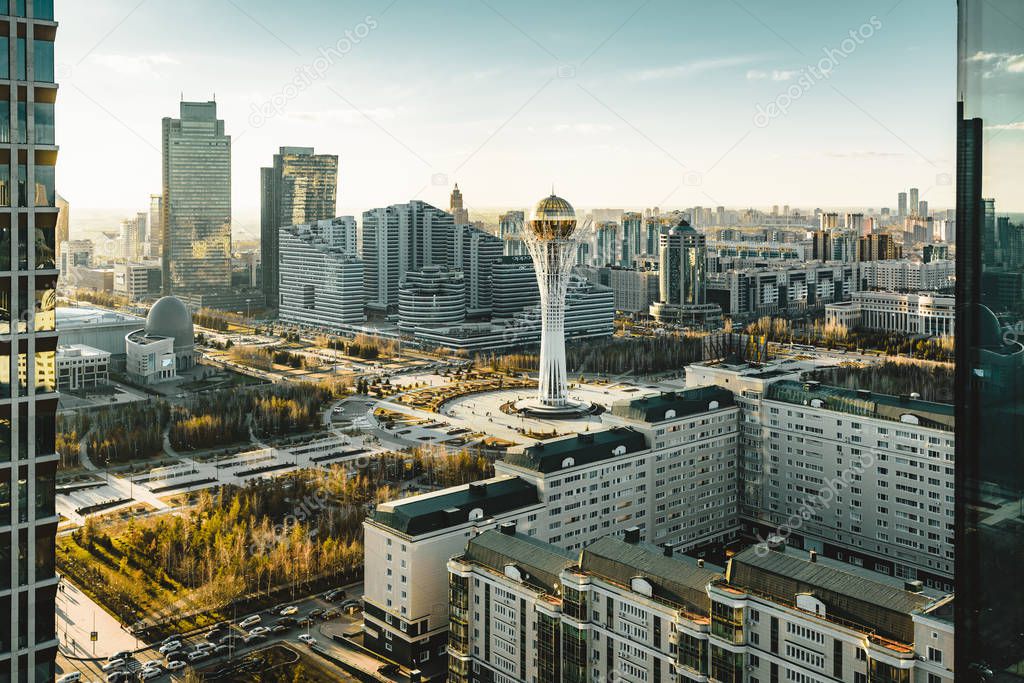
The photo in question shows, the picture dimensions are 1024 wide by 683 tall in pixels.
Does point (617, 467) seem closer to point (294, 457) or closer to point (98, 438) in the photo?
point (294, 457)

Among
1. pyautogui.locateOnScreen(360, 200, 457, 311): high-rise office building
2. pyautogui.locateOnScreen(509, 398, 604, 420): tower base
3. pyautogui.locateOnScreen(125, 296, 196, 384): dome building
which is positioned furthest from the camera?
pyautogui.locateOnScreen(360, 200, 457, 311): high-rise office building

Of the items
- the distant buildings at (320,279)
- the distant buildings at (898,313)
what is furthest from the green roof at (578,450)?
the distant buildings at (320,279)

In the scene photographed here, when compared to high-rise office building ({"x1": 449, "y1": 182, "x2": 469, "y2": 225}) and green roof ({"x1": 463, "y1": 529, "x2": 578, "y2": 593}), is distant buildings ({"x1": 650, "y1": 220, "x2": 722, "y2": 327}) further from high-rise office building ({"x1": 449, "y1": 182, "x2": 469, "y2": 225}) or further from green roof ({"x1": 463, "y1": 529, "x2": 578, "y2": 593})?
green roof ({"x1": 463, "y1": 529, "x2": 578, "y2": 593})

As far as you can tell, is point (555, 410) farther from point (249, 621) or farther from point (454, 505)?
point (249, 621)

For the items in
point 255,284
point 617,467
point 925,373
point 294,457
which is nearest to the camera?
point 617,467

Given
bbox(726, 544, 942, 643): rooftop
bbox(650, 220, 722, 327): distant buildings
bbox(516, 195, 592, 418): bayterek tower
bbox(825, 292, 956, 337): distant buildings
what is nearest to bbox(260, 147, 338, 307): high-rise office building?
bbox(650, 220, 722, 327): distant buildings

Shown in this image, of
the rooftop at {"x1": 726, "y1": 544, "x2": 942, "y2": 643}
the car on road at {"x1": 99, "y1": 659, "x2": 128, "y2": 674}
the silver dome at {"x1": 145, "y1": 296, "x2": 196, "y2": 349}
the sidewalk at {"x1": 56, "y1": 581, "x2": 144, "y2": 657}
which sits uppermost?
the silver dome at {"x1": 145, "y1": 296, "x2": 196, "y2": 349}

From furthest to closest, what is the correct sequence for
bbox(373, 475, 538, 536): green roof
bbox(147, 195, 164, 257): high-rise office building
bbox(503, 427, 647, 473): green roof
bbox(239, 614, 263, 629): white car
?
bbox(147, 195, 164, 257): high-rise office building → bbox(503, 427, 647, 473): green roof → bbox(239, 614, 263, 629): white car → bbox(373, 475, 538, 536): green roof

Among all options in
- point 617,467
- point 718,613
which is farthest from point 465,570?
point 617,467
